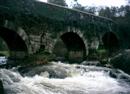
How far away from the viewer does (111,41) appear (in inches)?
1035

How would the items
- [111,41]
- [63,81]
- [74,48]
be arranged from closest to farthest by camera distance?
1. [63,81]
2. [74,48]
3. [111,41]

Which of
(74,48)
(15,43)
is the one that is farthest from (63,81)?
(74,48)

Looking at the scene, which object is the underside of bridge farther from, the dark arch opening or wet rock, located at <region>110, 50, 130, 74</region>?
wet rock, located at <region>110, 50, 130, 74</region>

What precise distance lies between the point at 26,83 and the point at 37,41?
634cm

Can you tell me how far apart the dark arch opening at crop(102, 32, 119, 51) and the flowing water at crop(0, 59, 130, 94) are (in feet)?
38.7

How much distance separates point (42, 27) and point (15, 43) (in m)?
1.74

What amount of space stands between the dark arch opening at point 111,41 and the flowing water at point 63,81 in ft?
38.7

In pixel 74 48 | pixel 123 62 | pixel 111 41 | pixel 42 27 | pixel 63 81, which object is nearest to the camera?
pixel 63 81

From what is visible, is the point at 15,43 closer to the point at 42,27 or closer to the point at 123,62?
the point at 42,27

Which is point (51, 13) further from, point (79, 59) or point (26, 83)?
point (26, 83)

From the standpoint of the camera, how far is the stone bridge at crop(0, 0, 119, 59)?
1432 cm

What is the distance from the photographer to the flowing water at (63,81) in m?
8.91

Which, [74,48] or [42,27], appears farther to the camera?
[74,48]

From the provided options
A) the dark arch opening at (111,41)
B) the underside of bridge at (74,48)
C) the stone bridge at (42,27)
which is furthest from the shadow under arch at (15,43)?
the dark arch opening at (111,41)
